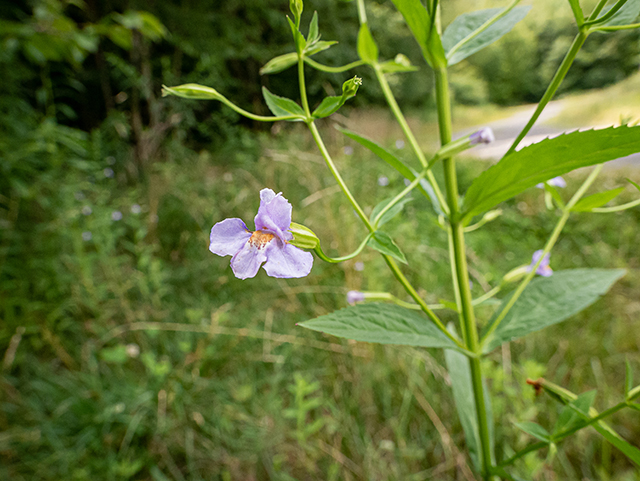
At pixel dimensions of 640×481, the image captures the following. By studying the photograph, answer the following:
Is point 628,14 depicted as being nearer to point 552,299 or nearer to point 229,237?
point 552,299

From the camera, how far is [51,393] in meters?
1.22

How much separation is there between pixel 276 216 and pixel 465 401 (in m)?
0.42

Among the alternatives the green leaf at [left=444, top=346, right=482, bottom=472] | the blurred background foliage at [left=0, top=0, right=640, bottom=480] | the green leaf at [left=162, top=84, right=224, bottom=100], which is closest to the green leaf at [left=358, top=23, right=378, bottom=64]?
the green leaf at [left=162, top=84, right=224, bottom=100]

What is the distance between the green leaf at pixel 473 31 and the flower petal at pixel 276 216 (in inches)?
10.7

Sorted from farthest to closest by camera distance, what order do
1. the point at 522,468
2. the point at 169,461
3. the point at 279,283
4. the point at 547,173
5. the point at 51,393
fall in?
the point at 279,283 < the point at 51,393 < the point at 169,461 < the point at 522,468 < the point at 547,173

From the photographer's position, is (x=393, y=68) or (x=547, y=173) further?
(x=393, y=68)

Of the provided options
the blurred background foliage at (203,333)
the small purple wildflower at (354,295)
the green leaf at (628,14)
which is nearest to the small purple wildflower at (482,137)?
the green leaf at (628,14)

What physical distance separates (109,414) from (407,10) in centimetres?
123

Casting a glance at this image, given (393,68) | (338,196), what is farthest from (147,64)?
(393,68)

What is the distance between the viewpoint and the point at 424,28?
366 millimetres

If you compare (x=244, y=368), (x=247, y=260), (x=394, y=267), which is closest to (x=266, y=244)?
(x=247, y=260)

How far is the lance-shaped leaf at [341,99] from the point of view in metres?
0.29

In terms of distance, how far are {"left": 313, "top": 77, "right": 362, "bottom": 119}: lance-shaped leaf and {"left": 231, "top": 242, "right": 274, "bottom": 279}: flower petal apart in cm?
14

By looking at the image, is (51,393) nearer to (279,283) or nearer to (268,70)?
(279,283)
